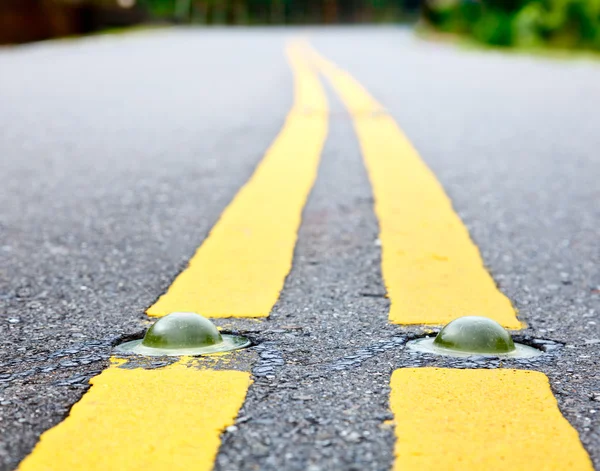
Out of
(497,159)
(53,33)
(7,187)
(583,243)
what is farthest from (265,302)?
(53,33)

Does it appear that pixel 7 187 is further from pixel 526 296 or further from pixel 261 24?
pixel 261 24

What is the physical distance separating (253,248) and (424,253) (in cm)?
50

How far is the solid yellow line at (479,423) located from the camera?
1.44 meters

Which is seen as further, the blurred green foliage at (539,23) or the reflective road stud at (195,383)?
the blurred green foliage at (539,23)

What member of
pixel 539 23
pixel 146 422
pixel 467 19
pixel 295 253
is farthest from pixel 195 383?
pixel 467 19

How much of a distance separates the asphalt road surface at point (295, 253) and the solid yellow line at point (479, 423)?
0.03m

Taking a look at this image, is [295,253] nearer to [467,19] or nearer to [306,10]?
[467,19]

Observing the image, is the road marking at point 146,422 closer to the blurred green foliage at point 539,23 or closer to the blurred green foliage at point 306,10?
the blurred green foliage at point 539,23

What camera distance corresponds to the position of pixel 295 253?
291 centimetres

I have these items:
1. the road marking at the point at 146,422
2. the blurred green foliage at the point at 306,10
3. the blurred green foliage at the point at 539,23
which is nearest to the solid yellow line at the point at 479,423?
the road marking at the point at 146,422

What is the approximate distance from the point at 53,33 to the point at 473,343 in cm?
2413

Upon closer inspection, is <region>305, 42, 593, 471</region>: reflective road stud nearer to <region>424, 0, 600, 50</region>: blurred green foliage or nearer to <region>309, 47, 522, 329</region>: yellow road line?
<region>309, 47, 522, 329</region>: yellow road line

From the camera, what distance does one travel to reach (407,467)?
4.63 ft

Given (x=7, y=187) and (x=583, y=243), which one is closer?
(x=583, y=243)
